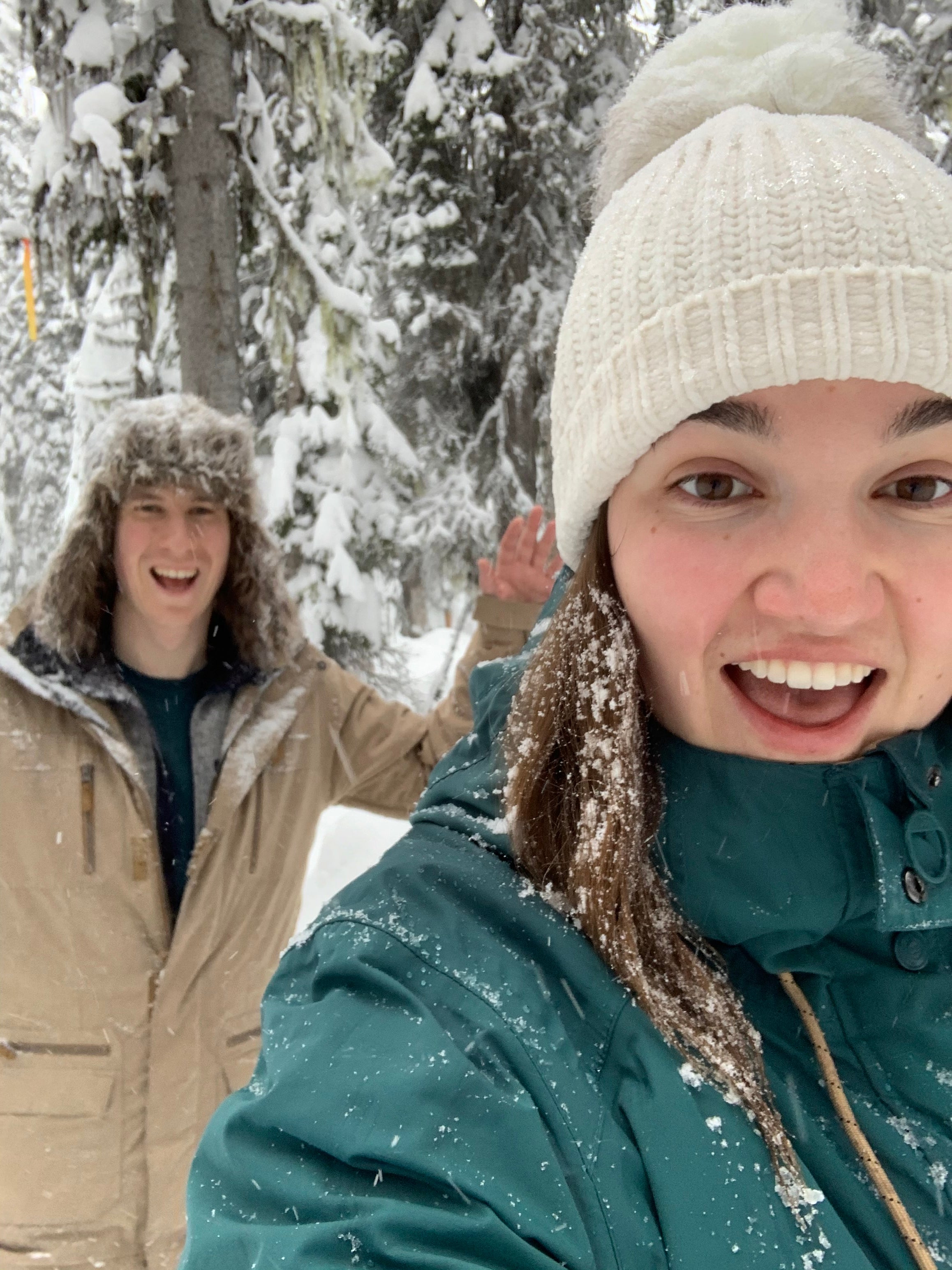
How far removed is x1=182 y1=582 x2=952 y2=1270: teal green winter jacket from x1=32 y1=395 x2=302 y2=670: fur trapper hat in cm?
205

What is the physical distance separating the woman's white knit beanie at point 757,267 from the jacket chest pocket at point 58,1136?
2.24 meters

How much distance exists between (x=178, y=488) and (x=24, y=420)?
22789mm

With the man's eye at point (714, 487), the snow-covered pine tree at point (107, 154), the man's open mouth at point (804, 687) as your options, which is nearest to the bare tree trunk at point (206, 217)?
the snow-covered pine tree at point (107, 154)

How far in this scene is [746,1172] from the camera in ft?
3.07

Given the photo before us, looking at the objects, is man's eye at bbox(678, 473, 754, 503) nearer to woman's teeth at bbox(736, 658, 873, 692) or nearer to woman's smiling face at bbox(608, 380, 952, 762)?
woman's smiling face at bbox(608, 380, 952, 762)

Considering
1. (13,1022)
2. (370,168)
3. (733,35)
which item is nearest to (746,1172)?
(733,35)

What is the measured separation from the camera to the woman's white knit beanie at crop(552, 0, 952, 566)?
116 centimetres

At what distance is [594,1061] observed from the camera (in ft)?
3.26

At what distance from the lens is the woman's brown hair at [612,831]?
1.04m

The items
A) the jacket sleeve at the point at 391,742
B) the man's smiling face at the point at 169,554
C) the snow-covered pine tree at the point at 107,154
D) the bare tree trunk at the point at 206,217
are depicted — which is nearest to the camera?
the man's smiling face at the point at 169,554

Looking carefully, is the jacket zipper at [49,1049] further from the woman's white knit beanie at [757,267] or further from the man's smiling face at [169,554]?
the woman's white knit beanie at [757,267]

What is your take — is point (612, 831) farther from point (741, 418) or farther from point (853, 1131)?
point (741, 418)

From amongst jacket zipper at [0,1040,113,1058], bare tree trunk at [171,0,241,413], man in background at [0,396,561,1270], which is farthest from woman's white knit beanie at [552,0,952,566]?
bare tree trunk at [171,0,241,413]

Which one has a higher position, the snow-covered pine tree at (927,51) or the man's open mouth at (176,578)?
the snow-covered pine tree at (927,51)
